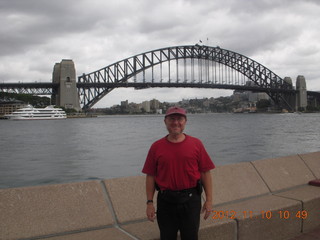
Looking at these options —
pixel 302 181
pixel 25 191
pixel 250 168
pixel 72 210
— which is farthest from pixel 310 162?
pixel 25 191

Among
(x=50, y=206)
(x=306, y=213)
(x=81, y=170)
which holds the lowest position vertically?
(x=81, y=170)

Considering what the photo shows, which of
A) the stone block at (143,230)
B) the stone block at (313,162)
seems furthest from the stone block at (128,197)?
the stone block at (313,162)

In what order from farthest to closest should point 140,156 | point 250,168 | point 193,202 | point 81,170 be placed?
point 140,156 < point 81,170 < point 250,168 < point 193,202

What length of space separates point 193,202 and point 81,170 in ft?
27.7

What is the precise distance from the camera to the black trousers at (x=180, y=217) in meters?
2.18

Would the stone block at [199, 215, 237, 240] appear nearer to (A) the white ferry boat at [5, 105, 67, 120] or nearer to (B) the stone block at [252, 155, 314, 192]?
(B) the stone block at [252, 155, 314, 192]

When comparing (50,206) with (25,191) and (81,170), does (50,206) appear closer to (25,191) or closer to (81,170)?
(25,191)

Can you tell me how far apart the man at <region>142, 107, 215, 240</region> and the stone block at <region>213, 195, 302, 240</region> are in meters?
0.63

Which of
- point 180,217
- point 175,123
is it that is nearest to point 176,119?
point 175,123

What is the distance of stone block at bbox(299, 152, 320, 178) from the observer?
13.9 ft

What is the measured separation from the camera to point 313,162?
14.5 ft

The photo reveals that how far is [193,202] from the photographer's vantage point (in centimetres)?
219

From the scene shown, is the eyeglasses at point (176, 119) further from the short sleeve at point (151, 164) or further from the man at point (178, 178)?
the short sleeve at point (151, 164)
